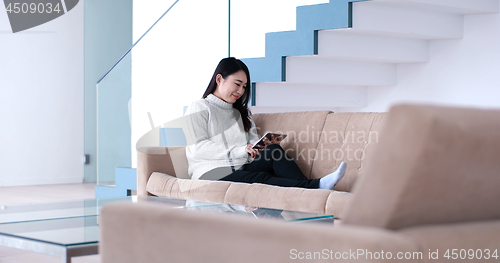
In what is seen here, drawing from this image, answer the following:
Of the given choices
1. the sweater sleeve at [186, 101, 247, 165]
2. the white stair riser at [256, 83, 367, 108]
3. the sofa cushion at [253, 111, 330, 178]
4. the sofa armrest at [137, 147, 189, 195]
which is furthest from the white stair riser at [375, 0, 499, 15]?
the sofa armrest at [137, 147, 189, 195]

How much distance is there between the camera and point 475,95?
3869mm

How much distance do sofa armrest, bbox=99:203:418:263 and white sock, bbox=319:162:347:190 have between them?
146cm

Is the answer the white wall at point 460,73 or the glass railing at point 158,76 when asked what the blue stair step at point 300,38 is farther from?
the white wall at point 460,73

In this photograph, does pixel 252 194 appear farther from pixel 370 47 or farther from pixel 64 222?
pixel 370 47

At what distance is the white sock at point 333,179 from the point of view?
2402mm

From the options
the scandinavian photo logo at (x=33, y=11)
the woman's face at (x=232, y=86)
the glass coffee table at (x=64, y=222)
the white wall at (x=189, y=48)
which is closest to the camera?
the glass coffee table at (x=64, y=222)

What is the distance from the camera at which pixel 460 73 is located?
3953 mm

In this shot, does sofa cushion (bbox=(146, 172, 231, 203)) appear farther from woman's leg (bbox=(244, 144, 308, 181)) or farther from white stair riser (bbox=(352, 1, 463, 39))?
white stair riser (bbox=(352, 1, 463, 39))

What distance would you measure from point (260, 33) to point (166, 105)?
33.2 inches

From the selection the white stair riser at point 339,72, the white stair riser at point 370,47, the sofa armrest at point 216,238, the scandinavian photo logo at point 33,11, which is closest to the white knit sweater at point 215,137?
the white stair riser at point 339,72

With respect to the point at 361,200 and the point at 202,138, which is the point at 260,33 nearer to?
the point at 202,138

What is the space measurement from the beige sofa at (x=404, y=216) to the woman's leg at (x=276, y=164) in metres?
1.75

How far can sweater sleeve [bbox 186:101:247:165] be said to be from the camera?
10.00 feet

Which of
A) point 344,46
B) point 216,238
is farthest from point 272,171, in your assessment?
point 216,238
